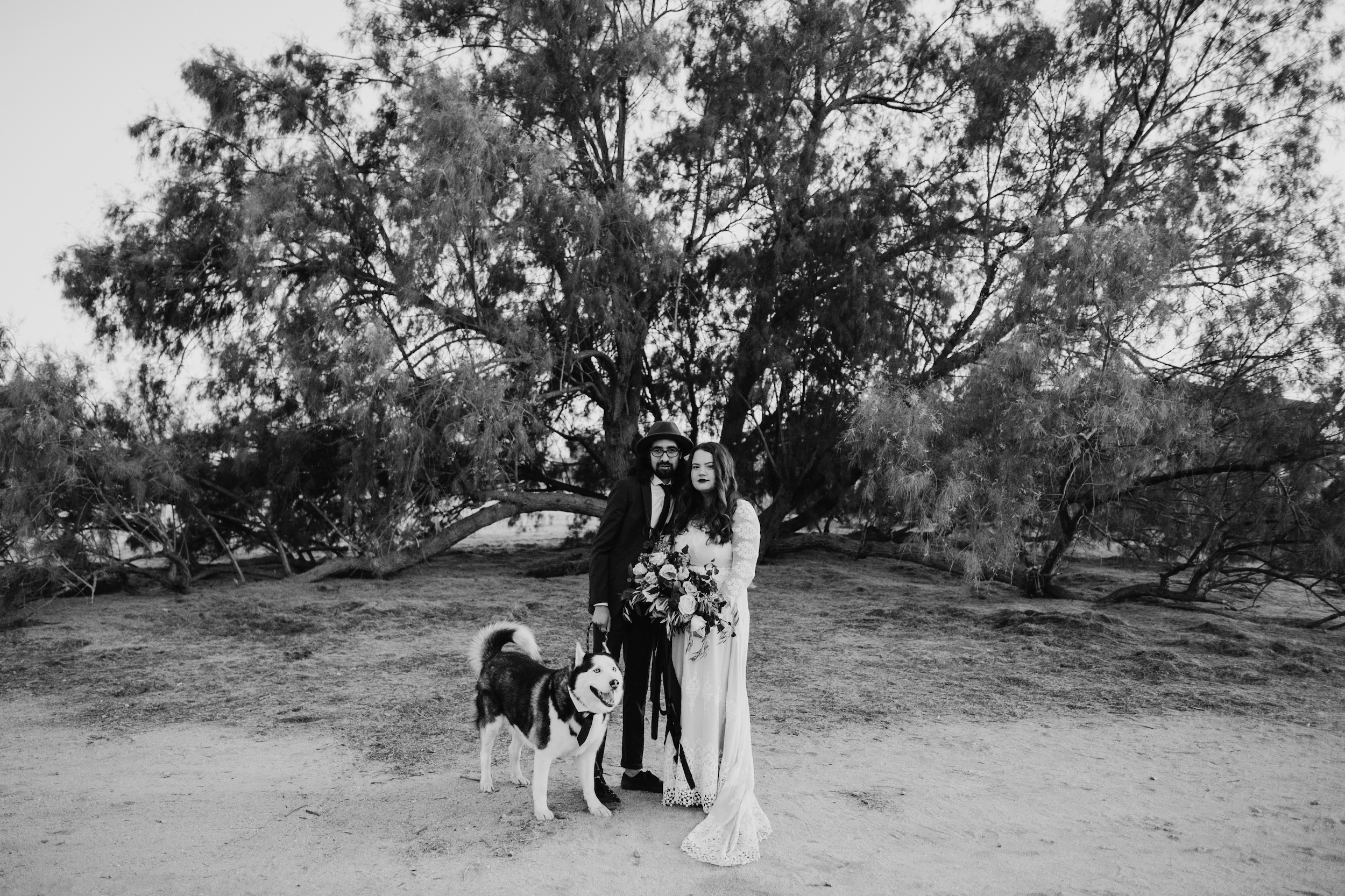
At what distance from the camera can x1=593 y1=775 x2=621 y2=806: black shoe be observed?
12.8 feet

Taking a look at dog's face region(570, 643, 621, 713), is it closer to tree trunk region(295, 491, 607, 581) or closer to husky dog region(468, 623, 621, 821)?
husky dog region(468, 623, 621, 821)

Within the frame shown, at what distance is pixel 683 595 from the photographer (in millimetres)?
3562

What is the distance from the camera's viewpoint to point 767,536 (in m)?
12.5

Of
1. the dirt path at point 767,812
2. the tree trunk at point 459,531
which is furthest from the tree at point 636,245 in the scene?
the dirt path at point 767,812

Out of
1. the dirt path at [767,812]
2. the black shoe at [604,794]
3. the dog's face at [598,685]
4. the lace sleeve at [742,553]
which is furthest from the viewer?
the black shoe at [604,794]

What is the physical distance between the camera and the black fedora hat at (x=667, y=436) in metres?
3.92

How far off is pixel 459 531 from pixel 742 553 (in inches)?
314

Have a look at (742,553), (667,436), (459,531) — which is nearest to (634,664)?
(742,553)

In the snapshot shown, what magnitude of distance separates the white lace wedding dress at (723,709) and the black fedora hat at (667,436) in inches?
13.9

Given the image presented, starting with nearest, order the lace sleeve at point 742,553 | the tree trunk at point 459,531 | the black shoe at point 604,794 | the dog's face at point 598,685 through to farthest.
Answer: the dog's face at point 598,685, the lace sleeve at point 742,553, the black shoe at point 604,794, the tree trunk at point 459,531

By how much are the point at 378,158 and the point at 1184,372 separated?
904 centimetres

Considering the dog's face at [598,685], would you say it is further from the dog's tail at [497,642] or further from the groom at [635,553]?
the dog's tail at [497,642]

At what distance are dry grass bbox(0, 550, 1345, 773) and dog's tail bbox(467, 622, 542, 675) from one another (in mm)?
751

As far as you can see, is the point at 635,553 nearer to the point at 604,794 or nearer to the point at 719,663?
the point at 719,663
